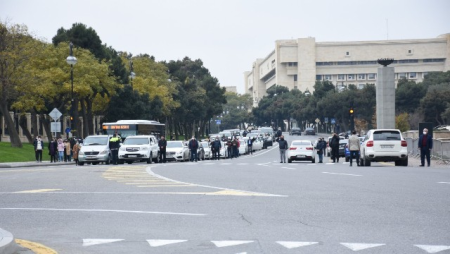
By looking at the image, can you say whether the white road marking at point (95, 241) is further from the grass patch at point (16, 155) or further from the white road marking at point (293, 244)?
the grass patch at point (16, 155)

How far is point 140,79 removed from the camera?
9250cm

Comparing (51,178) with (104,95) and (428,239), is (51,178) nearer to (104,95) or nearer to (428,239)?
(428,239)

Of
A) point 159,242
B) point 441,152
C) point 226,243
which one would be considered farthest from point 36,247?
A: point 441,152

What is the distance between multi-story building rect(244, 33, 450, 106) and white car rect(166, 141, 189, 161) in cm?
12721

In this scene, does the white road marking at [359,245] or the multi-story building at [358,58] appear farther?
the multi-story building at [358,58]

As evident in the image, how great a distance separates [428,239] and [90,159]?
36.4 meters

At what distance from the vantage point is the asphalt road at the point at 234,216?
10438 mm

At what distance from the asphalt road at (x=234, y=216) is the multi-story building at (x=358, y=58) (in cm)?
16031

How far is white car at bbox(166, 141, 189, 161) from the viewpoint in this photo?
53.3 meters

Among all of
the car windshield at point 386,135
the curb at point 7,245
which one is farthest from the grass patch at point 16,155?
the curb at point 7,245

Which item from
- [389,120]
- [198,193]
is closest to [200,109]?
[389,120]

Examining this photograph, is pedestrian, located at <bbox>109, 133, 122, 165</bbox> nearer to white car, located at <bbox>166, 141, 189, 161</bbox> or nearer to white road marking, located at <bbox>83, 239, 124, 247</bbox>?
white car, located at <bbox>166, 141, 189, 161</bbox>

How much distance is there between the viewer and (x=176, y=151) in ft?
175

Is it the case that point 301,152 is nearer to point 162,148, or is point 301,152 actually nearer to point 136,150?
point 162,148
